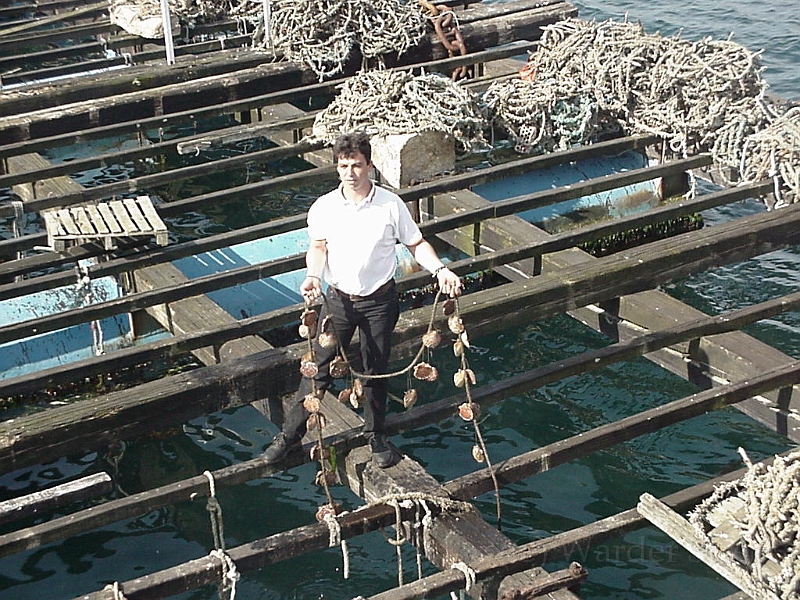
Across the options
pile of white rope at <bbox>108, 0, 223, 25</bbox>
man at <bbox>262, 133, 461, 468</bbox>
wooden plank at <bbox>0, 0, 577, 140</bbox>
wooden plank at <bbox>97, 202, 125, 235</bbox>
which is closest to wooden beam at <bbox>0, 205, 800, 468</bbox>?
man at <bbox>262, 133, 461, 468</bbox>

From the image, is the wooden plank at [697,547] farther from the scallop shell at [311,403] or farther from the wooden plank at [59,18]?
the wooden plank at [59,18]

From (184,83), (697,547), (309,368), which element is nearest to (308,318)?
(309,368)

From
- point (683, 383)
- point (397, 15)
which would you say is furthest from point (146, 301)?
point (397, 15)

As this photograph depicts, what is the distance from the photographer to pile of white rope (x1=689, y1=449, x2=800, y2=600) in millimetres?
4766

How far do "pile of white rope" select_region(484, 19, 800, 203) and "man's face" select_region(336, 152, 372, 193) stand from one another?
5010 mm

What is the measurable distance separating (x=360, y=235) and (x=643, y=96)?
5.70 meters

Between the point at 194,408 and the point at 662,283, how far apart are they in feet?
11.7

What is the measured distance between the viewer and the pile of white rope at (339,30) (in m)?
12.0

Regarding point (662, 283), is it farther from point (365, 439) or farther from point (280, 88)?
point (280, 88)

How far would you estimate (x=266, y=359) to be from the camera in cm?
679

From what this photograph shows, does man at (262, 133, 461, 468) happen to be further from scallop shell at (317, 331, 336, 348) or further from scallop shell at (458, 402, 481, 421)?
scallop shell at (458, 402, 481, 421)

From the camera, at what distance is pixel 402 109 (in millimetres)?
10062

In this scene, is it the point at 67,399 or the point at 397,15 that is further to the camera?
the point at 397,15

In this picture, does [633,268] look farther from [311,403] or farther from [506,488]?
[311,403]
